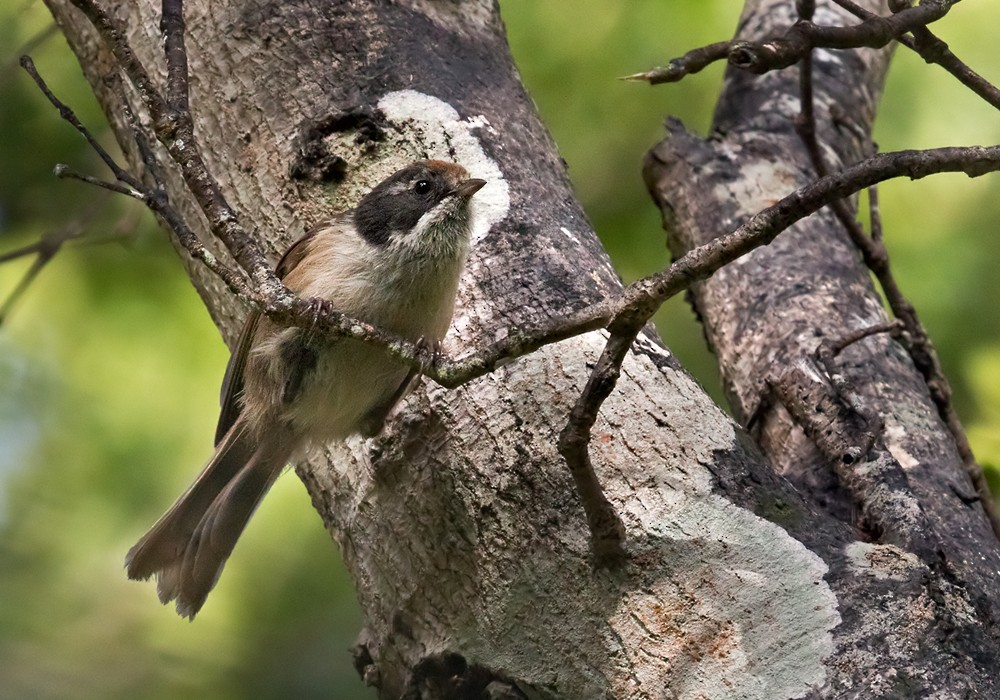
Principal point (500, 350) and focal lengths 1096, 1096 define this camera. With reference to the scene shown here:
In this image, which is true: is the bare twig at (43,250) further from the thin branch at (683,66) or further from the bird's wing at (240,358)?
the thin branch at (683,66)

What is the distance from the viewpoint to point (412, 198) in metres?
3.19

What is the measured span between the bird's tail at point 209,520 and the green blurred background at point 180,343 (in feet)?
5.31

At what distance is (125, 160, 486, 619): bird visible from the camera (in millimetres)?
3072

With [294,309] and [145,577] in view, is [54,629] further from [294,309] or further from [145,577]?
[294,309]

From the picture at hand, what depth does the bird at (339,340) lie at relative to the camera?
3.07 meters

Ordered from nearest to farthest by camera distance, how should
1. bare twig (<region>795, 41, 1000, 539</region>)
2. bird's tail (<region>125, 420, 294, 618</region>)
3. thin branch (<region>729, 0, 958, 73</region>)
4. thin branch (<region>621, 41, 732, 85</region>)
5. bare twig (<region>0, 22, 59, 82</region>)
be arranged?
thin branch (<region>621, 41, 732, 85</region>) → thin branch (<region>729, 0, 958, 73</region>) → bird's tail (<region>125, 420, 294, 618</region>) → bare twig (<region>795, 41, 1000, 539</region>) → bare twig (<region>0, 22, 59, 82</region>)

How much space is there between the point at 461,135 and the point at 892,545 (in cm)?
156

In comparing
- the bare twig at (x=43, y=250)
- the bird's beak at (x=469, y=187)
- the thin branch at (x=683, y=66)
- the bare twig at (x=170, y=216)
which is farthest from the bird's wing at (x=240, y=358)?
the bare twig at (x=43, y=250)

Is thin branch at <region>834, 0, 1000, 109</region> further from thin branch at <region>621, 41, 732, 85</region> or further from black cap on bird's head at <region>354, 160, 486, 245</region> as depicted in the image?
black cap on bird's head at <region>354, 160, 486, 245</region>

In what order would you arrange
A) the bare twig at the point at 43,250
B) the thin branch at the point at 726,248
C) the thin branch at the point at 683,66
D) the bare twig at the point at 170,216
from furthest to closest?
1. the bare twig at the point at 43,250
2. the thin branch at the point at 683,66
3. the bare twig at the point at 170,216
4. the thin branch at the point at 726,248

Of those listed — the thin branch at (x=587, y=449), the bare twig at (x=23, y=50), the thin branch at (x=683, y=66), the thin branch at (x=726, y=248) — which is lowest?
the thin branch at (x=587, y=449)

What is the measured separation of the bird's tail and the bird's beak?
950 mm

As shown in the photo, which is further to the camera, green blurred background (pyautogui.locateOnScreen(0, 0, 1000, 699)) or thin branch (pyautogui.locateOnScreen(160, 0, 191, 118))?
green blurred background (pyautogui.locateOnScreen(0, 0, 1000, 699))

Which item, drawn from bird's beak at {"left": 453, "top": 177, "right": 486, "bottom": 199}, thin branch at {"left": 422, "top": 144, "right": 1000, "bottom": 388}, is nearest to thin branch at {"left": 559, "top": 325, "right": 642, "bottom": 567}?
thin branch at {"left": 422, "top": 144, "right": 1000, "bottom": 388}
